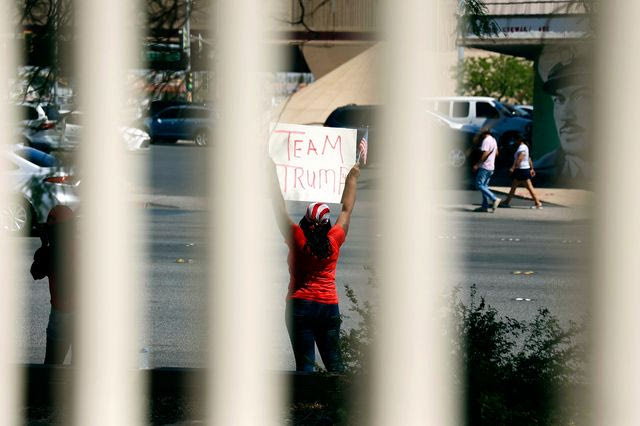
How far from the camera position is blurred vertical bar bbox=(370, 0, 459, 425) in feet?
10.4

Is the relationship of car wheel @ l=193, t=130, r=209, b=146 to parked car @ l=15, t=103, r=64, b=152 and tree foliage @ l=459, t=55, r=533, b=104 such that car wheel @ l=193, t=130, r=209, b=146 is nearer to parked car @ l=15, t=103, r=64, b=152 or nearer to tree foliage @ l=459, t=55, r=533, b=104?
parked car @ l=15, t=103, r=64, b=152

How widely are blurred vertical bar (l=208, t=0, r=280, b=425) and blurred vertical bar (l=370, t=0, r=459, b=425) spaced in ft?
1.14

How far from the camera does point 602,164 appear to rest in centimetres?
309

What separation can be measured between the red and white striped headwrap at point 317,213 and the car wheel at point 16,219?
145 centimetres

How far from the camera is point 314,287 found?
5543mm

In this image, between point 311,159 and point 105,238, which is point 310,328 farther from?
point 105,238

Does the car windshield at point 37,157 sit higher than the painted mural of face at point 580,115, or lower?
lower

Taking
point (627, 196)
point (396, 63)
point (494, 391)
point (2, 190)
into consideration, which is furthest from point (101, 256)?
point (627, 196)

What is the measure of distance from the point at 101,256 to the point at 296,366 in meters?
1.83

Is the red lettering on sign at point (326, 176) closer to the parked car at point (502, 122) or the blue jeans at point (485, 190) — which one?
the blue jeans at point (485, 190)

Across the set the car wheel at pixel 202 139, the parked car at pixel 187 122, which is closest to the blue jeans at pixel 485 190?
the parked car at pixel 187 122

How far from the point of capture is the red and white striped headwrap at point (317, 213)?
4.98m

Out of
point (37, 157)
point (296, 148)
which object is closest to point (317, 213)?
point (37, 157)

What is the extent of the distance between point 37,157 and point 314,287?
6.34 ft
